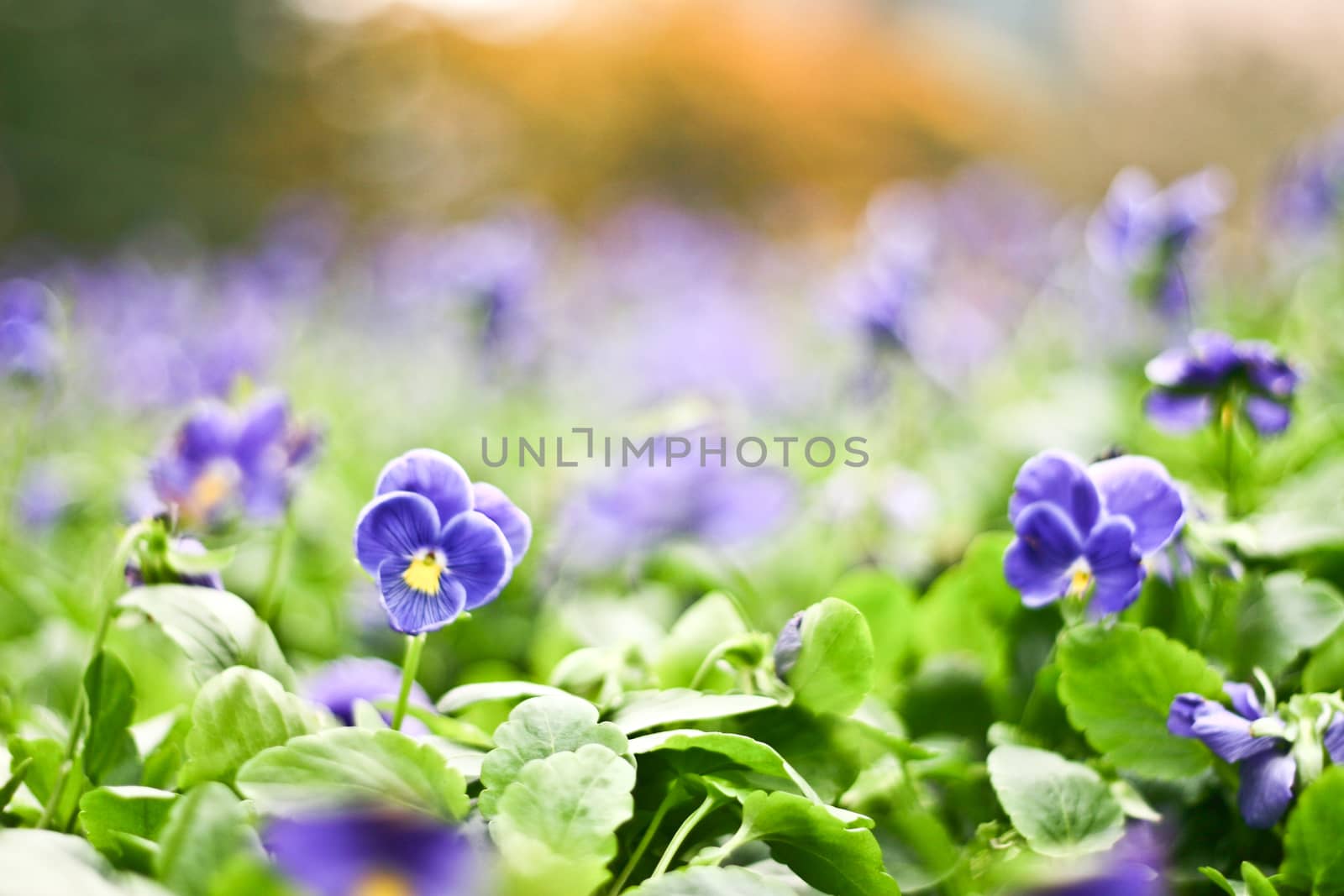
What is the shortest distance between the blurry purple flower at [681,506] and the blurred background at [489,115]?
679cm

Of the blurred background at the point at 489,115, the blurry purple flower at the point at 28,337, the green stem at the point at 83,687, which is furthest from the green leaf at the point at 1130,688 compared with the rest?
the blurred background at the point at 489,115

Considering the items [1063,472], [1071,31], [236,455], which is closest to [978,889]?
[1063,472]

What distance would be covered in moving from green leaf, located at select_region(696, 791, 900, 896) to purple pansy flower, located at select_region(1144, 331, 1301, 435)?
437 millimetres

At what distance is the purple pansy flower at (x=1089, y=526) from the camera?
698 millimetres

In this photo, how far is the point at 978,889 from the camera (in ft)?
2.19

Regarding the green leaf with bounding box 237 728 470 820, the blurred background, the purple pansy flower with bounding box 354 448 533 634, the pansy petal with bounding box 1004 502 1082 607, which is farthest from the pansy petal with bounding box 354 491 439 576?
the blurred background

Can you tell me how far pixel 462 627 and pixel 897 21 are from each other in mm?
11308

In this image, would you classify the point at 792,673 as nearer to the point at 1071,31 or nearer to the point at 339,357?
the point at 339,357

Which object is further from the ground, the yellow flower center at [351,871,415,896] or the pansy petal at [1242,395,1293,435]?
the pansy petal at [1242,395,1293,435]

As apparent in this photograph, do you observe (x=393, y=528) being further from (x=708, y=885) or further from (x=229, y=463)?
(x=229, y=463)

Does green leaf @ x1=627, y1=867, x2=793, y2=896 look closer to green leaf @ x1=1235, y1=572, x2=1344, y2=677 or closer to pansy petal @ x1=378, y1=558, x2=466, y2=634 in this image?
pansy petal @ x1=378, y1=558, x2=466, y2=634

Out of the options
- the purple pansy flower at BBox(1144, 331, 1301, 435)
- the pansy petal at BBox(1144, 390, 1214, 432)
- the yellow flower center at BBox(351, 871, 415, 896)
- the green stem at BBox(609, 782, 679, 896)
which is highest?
the purple pansy flower at BBox(1144, 331, 1301, 435)

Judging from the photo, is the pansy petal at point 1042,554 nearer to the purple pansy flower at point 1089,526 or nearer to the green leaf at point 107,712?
the purple pansy flower at point 1089,526

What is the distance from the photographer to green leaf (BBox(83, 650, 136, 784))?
710 mm
